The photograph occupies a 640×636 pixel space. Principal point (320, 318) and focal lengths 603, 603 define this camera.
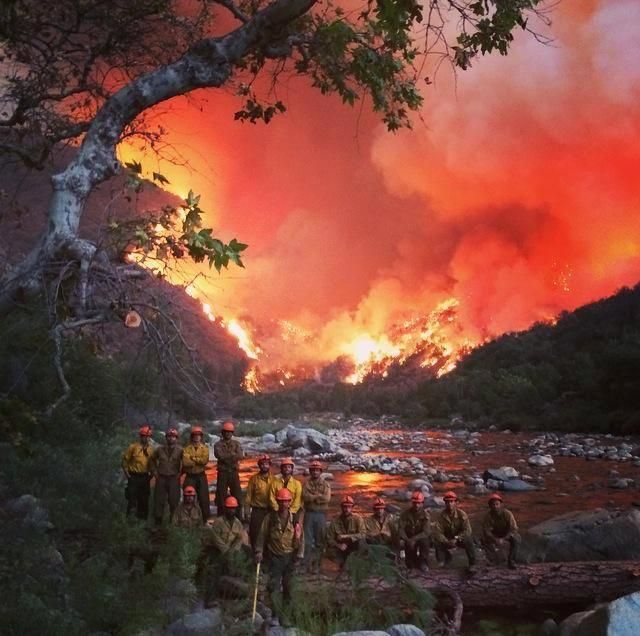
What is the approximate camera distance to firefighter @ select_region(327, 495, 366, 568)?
9.32 metres

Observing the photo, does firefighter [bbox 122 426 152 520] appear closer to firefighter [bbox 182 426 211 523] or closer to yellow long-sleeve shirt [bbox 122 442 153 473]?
yellow long-sleeve shirt [bbox 122 442 153 473]

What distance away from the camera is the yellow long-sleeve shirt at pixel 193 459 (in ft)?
34.7

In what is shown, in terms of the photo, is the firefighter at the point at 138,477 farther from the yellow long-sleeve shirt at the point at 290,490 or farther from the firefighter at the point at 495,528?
the firefighter at the point at 495,528

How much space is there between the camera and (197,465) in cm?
1065

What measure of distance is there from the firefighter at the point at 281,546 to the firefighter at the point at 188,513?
1.82m

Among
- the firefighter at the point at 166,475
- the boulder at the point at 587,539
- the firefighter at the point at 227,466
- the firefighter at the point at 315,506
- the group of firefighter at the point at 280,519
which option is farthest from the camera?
the firefighter at the point at 227,466

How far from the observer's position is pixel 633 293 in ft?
171

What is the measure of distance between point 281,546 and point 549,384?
41.4 m

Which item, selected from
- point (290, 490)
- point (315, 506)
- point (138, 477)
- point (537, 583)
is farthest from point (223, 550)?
point (537, 583)

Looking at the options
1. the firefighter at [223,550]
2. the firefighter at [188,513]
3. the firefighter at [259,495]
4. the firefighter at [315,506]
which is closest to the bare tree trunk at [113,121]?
the firefighter at [223,550]

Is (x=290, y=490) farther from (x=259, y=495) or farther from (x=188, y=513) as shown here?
(x=188, y=513)

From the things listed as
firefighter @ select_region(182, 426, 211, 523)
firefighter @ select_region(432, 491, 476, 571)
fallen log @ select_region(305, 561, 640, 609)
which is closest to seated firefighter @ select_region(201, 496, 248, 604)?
fallen log @ select_region(305, 561, 640, 609)

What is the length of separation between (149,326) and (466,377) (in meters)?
56.0

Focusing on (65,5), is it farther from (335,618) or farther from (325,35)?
(335,618)
